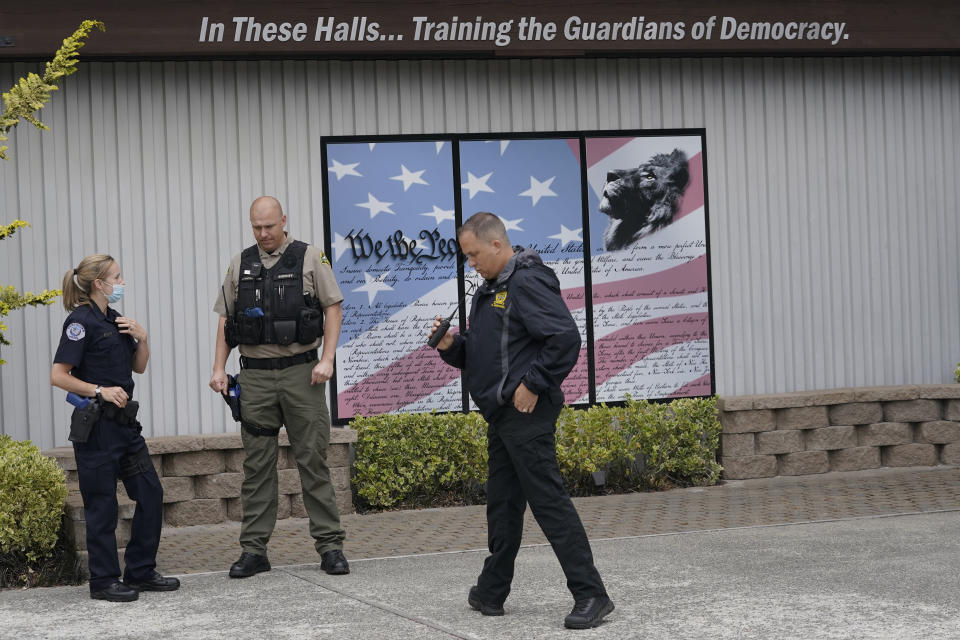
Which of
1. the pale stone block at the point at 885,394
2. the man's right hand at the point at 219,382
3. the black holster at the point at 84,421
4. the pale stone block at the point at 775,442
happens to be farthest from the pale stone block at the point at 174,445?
the pale stone block at the point at 885,394

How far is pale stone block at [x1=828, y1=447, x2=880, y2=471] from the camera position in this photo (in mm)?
11016

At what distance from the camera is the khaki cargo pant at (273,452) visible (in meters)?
7.57

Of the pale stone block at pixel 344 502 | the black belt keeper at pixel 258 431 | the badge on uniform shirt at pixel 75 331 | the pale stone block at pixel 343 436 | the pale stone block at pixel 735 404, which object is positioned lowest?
the pale stone block at pixel 344 502

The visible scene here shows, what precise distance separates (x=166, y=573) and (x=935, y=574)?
14.1 feet

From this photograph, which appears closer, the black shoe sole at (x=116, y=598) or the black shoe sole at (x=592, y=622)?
the black shoe sole at (x=592, y=622)

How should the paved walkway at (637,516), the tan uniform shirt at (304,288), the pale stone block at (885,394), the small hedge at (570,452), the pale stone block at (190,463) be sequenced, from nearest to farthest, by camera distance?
the tan uniform shirt at (304,288) < the paved walkway at (637,516) < the pale stone block at (190,463) < the small hedge at (570,452) < the pale stone block at (885,394)

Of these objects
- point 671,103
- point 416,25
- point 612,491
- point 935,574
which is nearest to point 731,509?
point 612,491

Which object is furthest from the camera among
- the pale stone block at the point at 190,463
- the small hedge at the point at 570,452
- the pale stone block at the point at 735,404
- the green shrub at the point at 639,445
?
the pale stone block at the point at 735,404

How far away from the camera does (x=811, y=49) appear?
10945 mm

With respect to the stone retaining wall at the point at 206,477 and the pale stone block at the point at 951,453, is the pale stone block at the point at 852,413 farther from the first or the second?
the stone retaining wall at the point at 206,477

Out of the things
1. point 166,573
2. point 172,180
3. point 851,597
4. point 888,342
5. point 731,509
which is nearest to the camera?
point 851,597

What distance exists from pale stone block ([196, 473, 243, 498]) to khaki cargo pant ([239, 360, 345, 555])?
2115 millimetres

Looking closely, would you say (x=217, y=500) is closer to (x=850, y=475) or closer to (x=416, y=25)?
(x=416, y=25)

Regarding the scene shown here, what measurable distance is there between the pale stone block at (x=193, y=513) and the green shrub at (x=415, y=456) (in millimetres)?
1064
